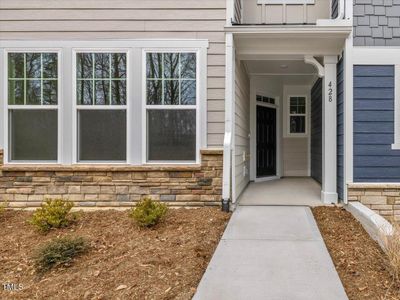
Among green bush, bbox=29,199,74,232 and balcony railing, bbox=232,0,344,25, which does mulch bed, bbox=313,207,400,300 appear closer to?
green bush, bbox=29,199,74,232

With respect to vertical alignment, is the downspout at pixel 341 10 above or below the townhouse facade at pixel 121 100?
above

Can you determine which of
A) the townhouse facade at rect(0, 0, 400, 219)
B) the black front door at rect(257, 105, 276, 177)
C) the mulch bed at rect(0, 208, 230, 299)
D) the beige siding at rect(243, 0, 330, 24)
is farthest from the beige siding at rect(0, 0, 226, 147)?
the black front door at rect(257, 105, 276, 177)

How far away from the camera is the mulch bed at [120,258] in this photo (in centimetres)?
283

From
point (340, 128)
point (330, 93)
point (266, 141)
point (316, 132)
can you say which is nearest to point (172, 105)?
point (330, 93)

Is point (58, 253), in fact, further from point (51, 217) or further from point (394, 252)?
point (394, 252)

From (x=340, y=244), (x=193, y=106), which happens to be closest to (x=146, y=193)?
(x=193, y=106)

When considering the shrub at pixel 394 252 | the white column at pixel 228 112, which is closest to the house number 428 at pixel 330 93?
the white column at pixel 228 112

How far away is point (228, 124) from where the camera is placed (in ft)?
16.6

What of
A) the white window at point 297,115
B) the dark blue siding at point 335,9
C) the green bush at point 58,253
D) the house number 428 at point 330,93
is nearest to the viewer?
the green bush at point 58,253

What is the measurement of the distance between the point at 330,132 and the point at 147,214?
124 inches

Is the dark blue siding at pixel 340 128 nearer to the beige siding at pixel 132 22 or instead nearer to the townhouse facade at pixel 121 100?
the townhouse facade at pixel 121 100

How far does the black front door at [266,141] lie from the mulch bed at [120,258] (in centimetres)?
368

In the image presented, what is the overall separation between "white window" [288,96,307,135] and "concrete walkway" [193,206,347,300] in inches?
197

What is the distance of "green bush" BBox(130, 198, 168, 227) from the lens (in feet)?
13.7
